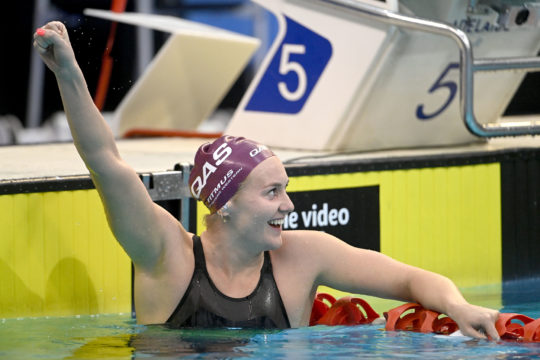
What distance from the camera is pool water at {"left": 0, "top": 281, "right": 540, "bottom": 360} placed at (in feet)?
11.4

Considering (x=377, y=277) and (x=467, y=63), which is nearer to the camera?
(x=377, y=277)

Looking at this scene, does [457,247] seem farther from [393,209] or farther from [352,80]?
[352,80]

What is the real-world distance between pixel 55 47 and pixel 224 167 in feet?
2.31

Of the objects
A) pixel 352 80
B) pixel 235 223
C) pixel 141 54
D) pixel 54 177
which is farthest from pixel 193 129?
pixel 235 223

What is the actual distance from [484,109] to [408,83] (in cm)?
67

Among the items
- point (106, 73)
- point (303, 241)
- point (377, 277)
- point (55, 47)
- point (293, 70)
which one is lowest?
point (377, 277)

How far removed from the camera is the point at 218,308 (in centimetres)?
372

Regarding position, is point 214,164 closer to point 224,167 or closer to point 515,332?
point 224,167

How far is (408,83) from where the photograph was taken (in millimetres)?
5754

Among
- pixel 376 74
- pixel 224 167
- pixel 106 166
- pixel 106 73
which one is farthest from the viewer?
pixel 106 73

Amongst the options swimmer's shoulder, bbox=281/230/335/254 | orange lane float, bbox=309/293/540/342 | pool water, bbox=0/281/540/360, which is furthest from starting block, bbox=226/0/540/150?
pool water, bbox=0/281/540/360

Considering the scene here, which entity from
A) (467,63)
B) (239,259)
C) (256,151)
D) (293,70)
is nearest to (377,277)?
(239,259)

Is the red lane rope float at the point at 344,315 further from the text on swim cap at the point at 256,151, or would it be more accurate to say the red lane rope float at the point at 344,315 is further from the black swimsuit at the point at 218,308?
the text on swim cap at the point at 256,151

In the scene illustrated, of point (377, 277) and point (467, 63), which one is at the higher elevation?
point (467, 63)
